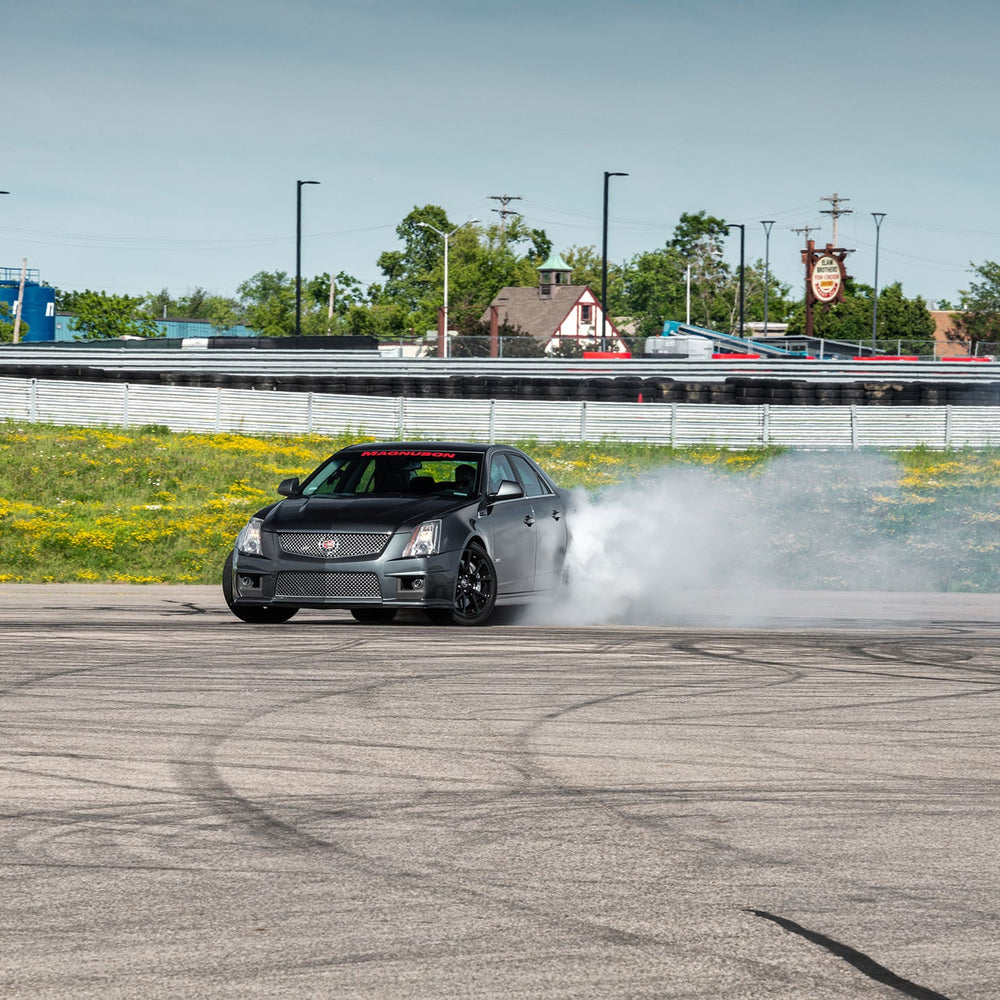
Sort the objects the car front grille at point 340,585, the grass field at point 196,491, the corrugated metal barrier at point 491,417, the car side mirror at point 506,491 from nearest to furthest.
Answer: the car front grille at point 340,585 < the car side mirror at point 506,491 < the grass field at point 196,491 < the corrugated metal barrier at point 491,417

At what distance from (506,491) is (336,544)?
1.65 metres

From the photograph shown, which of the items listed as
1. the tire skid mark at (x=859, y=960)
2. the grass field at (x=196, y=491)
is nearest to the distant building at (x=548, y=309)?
the grass field at (x=196, y=491)

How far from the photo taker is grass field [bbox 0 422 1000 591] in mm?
19547

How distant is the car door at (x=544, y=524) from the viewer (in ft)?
45.0

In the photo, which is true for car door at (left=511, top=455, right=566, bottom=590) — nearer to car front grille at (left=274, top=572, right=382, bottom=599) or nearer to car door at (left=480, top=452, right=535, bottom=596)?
car door at (left=480, top=452, right=535, bottom=596)

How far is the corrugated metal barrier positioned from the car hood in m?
21.7

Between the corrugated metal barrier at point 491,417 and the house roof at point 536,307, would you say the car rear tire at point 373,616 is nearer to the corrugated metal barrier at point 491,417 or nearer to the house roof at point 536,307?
the corrugated metal barrier at point 491,417

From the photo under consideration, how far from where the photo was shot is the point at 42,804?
19.9 feet

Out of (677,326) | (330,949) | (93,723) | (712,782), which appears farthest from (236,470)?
(677,326)

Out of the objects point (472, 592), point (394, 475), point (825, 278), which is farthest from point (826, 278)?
point (472, 592)

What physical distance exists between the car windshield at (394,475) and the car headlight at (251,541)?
0.88 meters

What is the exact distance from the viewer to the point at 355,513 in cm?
1238

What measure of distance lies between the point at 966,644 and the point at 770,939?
8041mm

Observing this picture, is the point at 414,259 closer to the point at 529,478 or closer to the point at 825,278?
the point at 825,278
